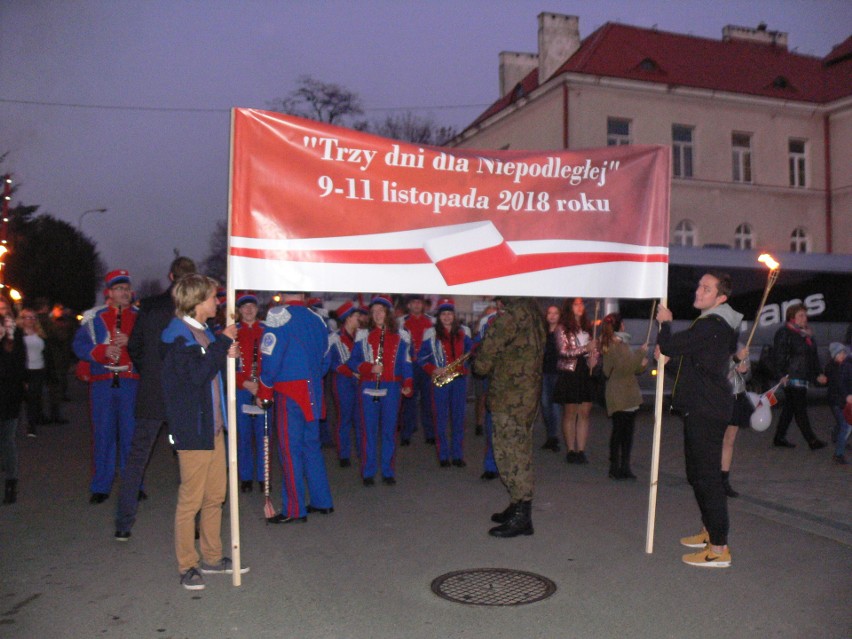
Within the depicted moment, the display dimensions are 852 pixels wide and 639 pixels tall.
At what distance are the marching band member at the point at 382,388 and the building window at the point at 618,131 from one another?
2536 centimetres

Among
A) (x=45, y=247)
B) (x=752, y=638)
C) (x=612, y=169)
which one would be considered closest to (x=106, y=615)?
(x=752, y=638)

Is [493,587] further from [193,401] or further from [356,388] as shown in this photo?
[356,388]

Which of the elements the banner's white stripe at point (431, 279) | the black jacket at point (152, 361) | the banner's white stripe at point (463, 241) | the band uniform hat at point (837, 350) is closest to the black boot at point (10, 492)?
the black jacket at point (152, 361)

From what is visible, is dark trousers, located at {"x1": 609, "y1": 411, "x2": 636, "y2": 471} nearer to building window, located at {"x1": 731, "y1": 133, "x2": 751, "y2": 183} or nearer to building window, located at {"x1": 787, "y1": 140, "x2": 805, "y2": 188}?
building window, located at {"x1": 731, "y1": 133, "x2": 751, "y2": 183}

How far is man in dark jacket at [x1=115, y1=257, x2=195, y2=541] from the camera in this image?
6465mm

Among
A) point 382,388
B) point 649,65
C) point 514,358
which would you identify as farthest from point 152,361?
point 649,65

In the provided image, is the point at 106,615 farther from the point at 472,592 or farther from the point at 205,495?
the point at 472,592

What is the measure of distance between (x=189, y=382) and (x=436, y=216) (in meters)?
1.98

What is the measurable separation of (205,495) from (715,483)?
3308 mm

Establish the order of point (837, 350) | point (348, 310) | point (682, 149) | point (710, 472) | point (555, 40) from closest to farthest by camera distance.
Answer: point (710, 472) < point (837, 350) < point (348, 310) < point (682, 149) < point (555, 40)

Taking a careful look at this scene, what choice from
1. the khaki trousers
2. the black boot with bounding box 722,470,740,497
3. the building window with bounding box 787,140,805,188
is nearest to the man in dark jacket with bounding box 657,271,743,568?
the black boot with bounding box 722,470,740,497

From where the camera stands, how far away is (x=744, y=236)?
114 ft

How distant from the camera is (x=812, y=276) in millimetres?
19203

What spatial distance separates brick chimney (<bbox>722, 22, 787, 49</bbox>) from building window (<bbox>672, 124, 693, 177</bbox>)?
21.8ft
